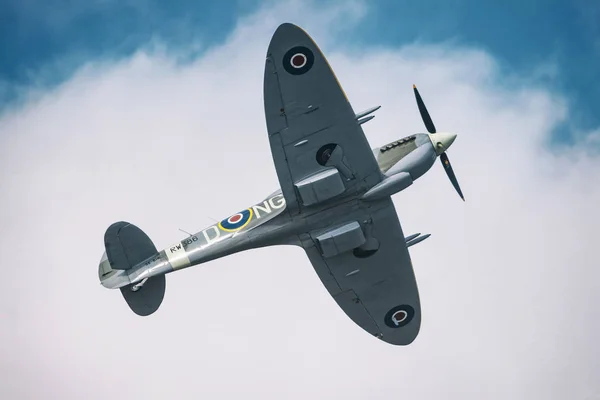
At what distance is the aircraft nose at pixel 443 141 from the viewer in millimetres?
23469

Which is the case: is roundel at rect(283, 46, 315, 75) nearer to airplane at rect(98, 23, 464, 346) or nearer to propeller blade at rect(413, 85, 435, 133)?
airplane at rect(98, 23, 464, 346)

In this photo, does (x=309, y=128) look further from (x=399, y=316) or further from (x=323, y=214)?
(x=399, y=316)

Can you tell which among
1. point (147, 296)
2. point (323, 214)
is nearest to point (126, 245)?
point (147, 296)

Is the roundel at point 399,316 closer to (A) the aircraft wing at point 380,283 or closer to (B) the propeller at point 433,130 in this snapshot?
(A) the aircraft wing at point 380,283

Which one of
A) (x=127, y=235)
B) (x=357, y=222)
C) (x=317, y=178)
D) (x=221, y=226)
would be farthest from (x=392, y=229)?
(x=127, y=235)

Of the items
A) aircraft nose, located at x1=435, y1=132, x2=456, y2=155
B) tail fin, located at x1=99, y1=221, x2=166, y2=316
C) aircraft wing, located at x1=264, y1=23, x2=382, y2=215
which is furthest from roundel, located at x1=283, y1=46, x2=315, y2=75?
tail fin, located at x1=99, y1=221, x2=166, y2=316

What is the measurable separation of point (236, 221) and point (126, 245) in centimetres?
294

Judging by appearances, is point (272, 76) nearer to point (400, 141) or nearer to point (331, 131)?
point (331, 131)

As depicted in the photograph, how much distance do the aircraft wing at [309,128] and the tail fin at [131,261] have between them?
4.08 meters

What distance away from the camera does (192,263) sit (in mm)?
23359

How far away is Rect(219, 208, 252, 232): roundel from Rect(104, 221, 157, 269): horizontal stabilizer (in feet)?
6.61

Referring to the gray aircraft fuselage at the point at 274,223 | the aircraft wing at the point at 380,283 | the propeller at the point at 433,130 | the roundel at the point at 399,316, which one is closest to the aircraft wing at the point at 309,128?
the gray aircraft fuselage at the point at 274,223

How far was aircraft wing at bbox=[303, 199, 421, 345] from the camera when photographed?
23.8m

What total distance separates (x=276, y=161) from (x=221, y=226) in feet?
9.10
